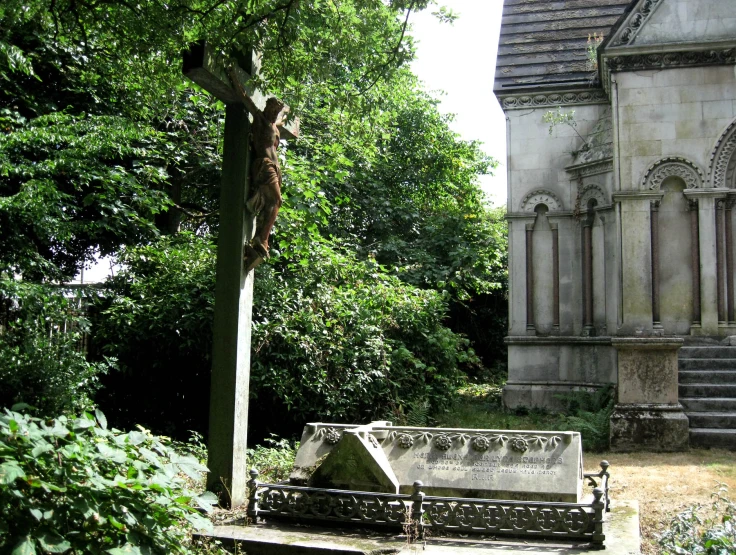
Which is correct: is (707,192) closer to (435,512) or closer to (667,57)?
(667,57)

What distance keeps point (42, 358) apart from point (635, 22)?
1065 cm

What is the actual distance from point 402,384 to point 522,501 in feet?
20.0

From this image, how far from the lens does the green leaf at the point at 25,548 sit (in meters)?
3.24

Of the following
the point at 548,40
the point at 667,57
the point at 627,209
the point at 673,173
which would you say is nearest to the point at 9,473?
the point at 627,209

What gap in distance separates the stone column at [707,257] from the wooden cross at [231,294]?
28.9 ft

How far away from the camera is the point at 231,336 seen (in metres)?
6.57

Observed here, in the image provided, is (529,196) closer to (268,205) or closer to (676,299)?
(676,299)

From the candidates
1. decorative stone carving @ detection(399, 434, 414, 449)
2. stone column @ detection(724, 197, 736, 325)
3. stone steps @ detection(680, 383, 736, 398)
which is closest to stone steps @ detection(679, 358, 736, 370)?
stone steps @ detection(680, 383, 736, 398)

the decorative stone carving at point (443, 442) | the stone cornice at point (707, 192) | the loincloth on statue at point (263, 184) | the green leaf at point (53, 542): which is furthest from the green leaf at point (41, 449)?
the stone cornice at point (707, 192)

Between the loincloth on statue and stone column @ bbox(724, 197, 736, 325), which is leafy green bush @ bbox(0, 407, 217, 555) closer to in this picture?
the loincloth on statue

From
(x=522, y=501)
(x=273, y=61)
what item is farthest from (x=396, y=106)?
(x=522, y=501)

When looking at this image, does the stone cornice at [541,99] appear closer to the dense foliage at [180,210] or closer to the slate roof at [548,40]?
the slate roof at [548,40]

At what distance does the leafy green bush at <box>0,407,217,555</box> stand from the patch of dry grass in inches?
145

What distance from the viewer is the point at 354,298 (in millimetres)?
12031
